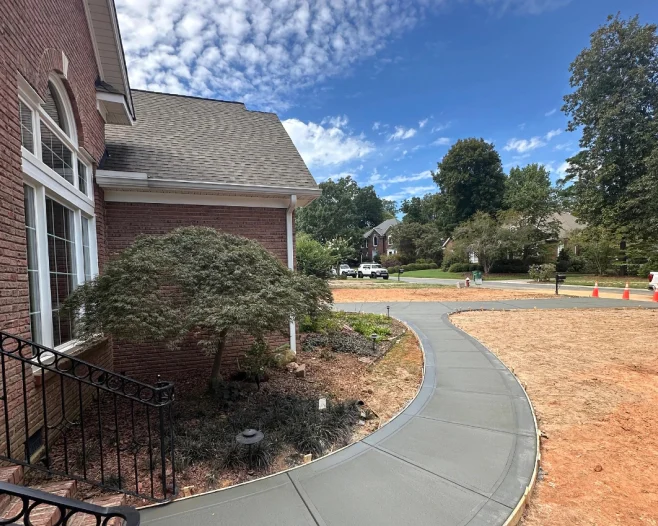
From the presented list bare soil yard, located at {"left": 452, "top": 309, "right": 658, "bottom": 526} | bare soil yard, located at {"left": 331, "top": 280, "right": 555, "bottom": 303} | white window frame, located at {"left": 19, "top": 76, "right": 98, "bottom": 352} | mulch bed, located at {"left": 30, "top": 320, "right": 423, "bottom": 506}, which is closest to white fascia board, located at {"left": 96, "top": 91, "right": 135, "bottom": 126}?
white window frame, located at {"left": 19, "top": 76, "right": 98, "bottom": 352}

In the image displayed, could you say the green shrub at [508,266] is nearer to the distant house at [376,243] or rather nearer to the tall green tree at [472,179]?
the tall green tree at [472,179]

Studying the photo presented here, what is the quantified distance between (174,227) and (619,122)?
36123 mm

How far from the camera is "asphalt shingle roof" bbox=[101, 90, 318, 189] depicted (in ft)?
20.3

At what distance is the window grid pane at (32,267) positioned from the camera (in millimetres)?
3480

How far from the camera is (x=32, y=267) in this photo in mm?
3531

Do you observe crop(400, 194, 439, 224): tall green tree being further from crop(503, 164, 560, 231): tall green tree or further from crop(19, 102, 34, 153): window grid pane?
crop(19, 102, 34, 153): window grid pane

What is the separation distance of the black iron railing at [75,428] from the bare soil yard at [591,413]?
9.97ft

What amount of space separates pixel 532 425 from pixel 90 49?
8.36 metres

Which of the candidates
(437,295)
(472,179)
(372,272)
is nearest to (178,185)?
(437,295)

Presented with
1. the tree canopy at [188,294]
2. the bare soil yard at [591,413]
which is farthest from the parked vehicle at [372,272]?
the tree canopy at [188,294]

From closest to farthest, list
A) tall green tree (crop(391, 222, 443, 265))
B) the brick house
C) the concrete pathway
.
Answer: the concrete pathway
the brick house
tall green tree (crop(391, 222, 443, 265))

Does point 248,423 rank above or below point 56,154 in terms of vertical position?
below

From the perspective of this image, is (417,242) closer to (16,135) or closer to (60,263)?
(60,263)

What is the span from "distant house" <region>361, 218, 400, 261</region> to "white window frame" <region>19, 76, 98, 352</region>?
185ft
